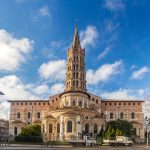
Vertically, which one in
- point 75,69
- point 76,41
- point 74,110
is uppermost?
point 76,41

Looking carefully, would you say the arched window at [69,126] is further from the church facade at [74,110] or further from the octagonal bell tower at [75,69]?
the octagonal bell tower at [75,69]

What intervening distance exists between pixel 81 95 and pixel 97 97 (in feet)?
79.8

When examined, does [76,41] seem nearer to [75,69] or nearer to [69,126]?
[75,69]

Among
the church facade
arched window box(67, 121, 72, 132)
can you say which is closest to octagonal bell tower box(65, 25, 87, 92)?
the church facade

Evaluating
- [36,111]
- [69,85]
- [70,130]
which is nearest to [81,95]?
[69,85]

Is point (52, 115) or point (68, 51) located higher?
point (68, 51)

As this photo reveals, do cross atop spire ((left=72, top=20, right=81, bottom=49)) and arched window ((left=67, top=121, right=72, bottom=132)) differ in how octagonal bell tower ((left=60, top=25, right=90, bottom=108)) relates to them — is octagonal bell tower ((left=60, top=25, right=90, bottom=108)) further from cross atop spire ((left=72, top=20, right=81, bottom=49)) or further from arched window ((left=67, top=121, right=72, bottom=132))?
arched window ((left=67, top=121, right=72, bottom=132))

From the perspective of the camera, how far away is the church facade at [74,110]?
84581mm

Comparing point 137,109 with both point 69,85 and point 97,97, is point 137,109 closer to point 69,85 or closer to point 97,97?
point 97,97

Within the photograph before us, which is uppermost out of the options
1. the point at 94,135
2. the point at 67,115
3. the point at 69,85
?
the point at 69,85

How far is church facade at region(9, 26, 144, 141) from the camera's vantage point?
84.6 metres

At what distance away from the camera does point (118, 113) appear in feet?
415

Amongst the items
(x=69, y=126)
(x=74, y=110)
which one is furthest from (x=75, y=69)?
(x=69, y=126)

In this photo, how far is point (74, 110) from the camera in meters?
88.1
